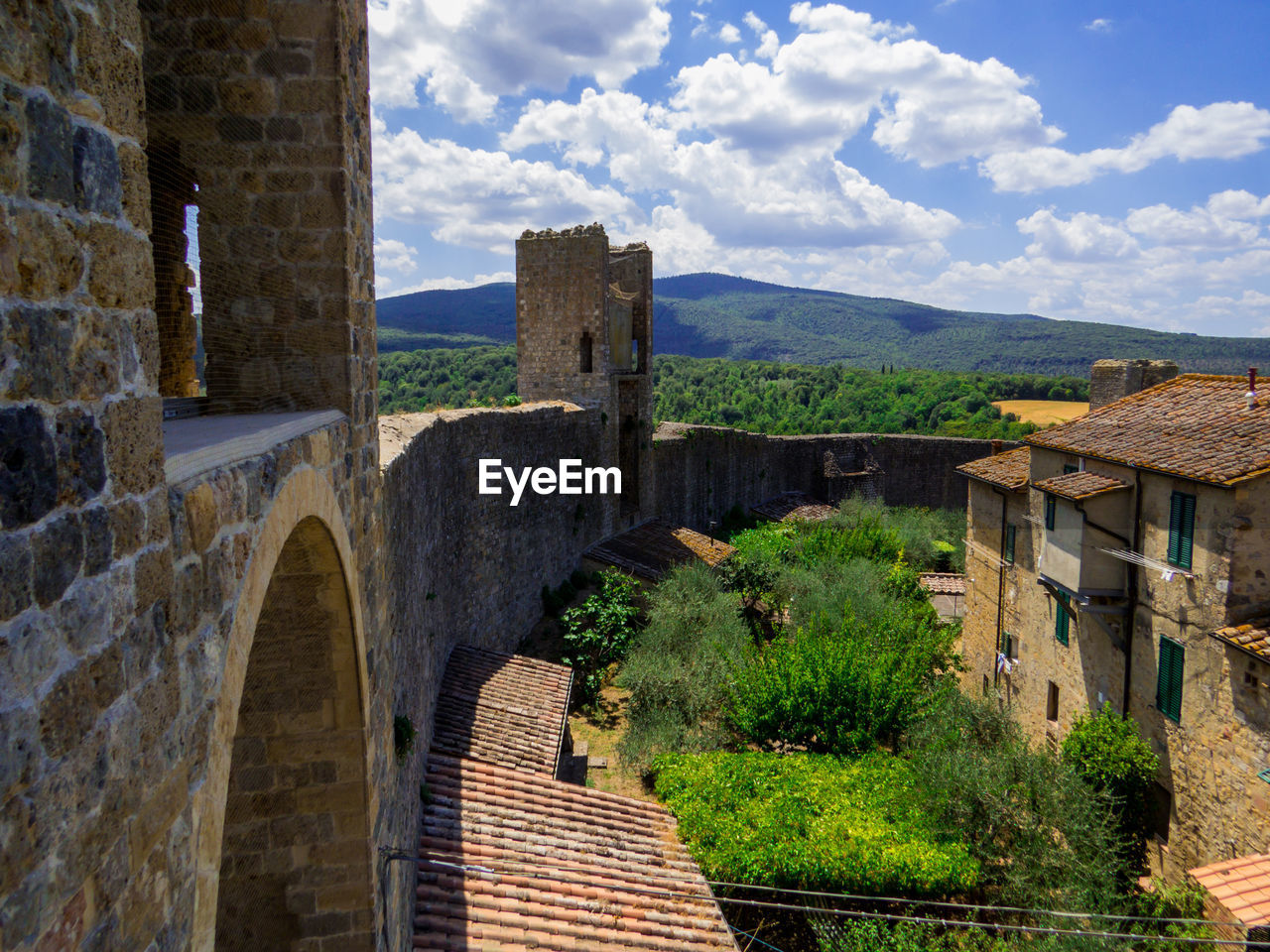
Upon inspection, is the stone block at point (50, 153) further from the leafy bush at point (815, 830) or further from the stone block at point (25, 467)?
the leafy bush at point (815, 830)

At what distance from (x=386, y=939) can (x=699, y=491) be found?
22.7 meters

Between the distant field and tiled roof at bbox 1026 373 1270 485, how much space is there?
37.1 metres

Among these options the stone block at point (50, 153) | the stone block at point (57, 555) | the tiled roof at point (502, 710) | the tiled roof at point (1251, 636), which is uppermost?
the stone block at point (50, 153)

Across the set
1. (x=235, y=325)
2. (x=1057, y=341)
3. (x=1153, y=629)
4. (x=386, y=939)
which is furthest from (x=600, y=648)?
(x=1057, y=341)

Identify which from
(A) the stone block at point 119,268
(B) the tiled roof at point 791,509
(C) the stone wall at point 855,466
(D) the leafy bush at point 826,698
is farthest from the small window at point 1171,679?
(C) the stone wall at point 855,466

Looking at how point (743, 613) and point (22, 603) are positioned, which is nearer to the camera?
point (22, 603)

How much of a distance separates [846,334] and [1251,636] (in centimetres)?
15134

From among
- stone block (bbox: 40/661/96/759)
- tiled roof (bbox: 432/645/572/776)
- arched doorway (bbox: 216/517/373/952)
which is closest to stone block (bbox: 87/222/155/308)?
stone block (bbox: 40/661/96/759)

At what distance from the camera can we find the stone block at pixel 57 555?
4.42 feet

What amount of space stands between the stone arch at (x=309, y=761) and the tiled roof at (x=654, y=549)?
13.8m

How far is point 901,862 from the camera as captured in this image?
915cm

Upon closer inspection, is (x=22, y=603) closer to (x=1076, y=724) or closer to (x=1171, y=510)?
(x=1171, y=510)

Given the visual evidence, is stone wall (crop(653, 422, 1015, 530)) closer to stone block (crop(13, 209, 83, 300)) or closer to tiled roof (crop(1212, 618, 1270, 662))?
tiled roof (crop(1212, 618, 1270, 662))

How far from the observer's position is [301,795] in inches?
162
